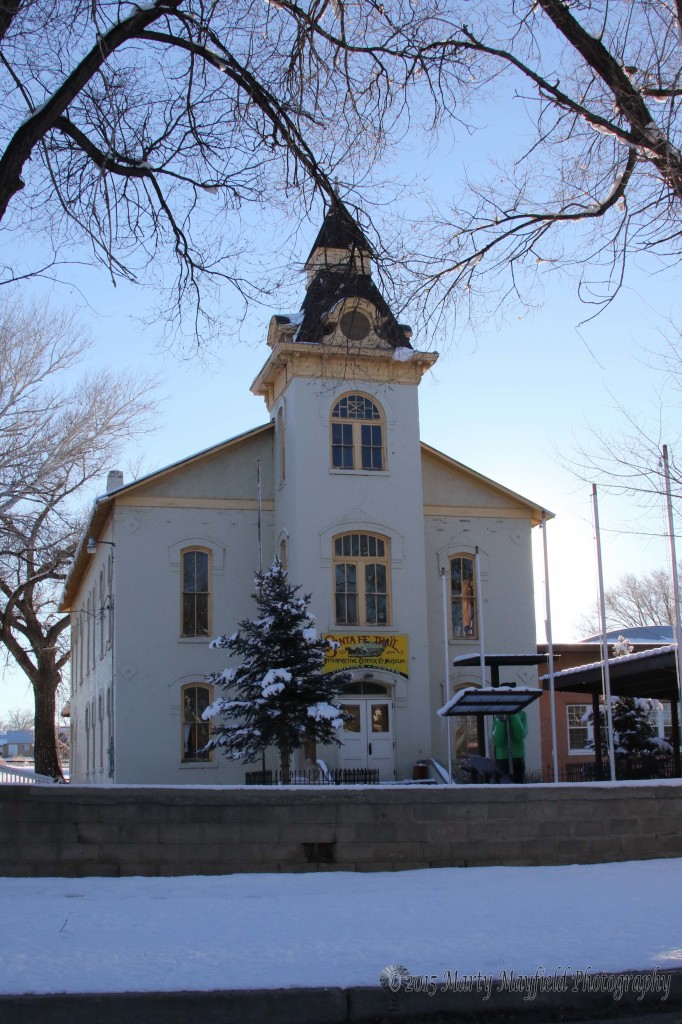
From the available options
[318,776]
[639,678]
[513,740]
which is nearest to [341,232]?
[513,740]

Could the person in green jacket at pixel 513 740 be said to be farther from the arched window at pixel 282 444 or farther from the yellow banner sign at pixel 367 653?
the arched window at pixel 282 444

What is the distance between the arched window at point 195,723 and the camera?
89.2 feet

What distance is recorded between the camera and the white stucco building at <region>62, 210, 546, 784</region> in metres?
27.2

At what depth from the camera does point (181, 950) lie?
7.52 metres

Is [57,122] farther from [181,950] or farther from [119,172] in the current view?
[181,950]

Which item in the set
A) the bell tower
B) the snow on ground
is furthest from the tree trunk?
the snow on ground

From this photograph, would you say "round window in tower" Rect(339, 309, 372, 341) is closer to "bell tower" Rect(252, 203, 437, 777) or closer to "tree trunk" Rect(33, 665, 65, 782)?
"bell tower" Rect(252, 203, 437, 777)

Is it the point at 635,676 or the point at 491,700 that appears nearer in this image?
the point at 491,700

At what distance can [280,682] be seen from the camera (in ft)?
73.4

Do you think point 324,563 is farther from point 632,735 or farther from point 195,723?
point 632,735

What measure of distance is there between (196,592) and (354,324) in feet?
62.1

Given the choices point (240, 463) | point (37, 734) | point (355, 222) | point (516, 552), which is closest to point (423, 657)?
point (516, 552)

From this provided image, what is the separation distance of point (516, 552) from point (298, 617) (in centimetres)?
933

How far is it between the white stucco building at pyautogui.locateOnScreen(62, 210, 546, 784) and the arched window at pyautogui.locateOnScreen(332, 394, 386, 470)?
1.4 inches
